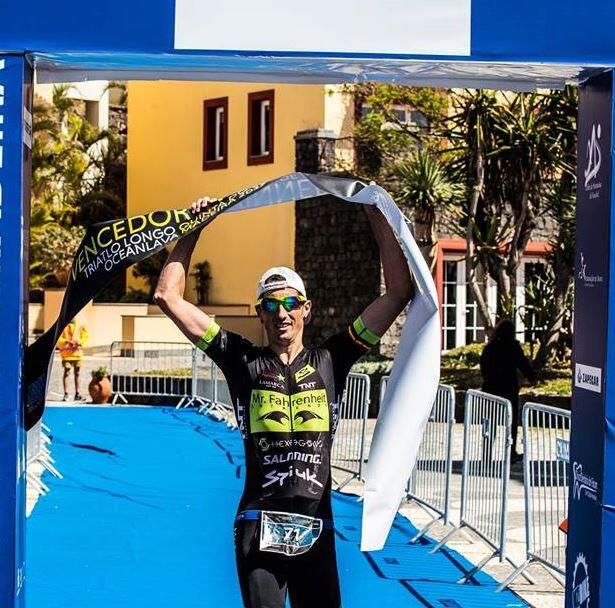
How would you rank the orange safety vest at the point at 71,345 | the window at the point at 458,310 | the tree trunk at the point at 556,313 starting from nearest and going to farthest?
the orange safety vest at the point at 71,345 < the tree trunk at the point at 556,313 < the window at the point at 458,310

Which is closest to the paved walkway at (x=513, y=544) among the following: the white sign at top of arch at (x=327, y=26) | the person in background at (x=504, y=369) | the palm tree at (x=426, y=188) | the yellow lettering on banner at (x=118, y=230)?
the person in background at (x=504, y=369)

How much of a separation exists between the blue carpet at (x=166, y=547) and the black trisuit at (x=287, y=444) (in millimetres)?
2752

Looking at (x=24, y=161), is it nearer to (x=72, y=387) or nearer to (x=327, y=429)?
(x=327, y=429)

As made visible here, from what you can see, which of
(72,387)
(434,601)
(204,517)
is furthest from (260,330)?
(434,601)

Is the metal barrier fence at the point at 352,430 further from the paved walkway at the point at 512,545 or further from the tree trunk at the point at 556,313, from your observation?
the tree trunk at the point at 556,313

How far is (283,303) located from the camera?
5672 millimetres

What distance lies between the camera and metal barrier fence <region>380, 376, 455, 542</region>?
430 inches

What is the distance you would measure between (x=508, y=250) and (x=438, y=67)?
20.7 meters

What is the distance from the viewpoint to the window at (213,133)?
37375 millimetres

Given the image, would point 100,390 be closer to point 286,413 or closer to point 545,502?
point 545,502

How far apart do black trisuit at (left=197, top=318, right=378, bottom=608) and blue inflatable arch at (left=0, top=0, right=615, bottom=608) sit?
0.92 metres

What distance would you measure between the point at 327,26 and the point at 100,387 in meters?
17.2


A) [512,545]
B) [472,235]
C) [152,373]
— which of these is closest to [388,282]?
[512,545]

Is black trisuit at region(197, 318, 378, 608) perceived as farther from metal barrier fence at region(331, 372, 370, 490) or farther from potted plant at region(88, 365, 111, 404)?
potted plant at region(88, 365, 111, 404)
